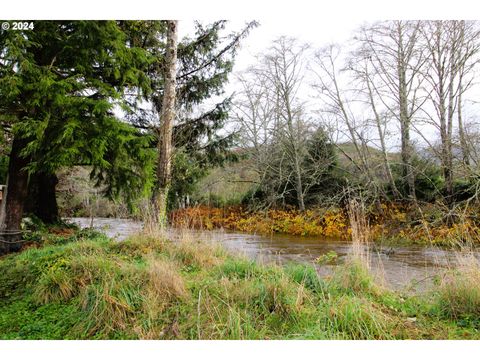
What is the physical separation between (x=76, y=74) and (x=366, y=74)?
22.2 ft

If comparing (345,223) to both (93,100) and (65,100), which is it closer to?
(93,100)

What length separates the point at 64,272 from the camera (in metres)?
3.26

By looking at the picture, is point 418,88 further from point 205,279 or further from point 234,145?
point 205,279

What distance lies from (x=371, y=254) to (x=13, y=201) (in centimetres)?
548

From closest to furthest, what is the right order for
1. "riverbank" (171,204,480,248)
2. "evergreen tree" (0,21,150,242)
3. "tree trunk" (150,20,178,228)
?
"evergreen tree" (0,21,150,242)
"tree trunk" (150,20,178,228)
"riverbank" (171,204,480,248)

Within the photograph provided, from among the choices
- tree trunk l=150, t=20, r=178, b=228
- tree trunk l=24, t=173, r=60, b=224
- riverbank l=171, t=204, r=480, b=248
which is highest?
tree trunk l=150, t=20, r=178, b=228

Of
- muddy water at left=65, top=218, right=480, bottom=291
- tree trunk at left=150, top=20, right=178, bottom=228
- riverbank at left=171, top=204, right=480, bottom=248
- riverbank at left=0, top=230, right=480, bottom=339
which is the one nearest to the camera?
riverbank at left=0, top=230, right=480, bottom=339

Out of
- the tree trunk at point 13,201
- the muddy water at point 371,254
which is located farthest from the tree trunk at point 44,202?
the tree trunk at point 13,201

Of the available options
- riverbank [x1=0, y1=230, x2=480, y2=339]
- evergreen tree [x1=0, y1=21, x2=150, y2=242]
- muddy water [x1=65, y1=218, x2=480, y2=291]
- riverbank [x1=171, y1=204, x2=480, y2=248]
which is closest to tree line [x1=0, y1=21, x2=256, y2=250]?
evergreen tree [x1=0, y1=21, x2=150, y2=242]

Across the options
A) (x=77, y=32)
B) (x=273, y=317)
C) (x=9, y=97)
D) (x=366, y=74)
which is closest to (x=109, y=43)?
(x=77, y=32)

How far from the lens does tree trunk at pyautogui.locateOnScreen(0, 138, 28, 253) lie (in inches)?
212

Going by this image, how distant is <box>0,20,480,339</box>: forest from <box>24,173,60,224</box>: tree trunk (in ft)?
0.10

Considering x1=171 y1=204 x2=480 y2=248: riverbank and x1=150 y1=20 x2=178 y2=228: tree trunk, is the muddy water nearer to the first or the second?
x1=171 y1=204 x2=480 y2=248: riverbank

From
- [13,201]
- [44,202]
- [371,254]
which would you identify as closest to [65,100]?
[13,201]
